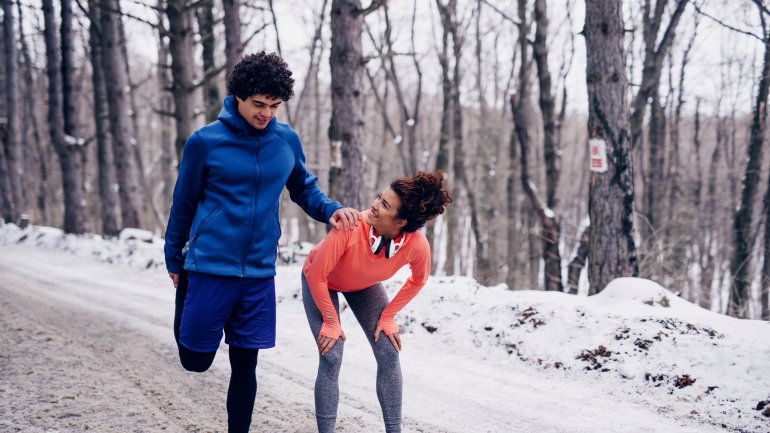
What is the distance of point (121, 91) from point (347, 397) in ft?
35.5

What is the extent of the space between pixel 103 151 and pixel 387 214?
13297mm

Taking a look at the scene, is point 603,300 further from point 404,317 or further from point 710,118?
point 710,118

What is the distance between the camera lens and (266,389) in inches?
156

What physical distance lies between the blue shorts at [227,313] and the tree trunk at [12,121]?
56.6 ft

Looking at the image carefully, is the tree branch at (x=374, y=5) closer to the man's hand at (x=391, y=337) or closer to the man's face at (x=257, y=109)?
the man's face at (x=257, y=109)

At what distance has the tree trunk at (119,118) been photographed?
463 inches

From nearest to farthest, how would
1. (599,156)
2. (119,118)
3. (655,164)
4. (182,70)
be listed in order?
(599,156) → (182,70) → (119,118) → (655,164)

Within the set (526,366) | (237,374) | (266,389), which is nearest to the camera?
(237,374)

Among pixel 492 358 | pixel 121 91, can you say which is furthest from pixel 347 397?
pixel 121 91

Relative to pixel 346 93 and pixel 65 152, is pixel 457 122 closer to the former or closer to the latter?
pixel 346 93

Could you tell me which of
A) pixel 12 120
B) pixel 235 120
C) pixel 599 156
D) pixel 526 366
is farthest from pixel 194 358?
pixel 12 120

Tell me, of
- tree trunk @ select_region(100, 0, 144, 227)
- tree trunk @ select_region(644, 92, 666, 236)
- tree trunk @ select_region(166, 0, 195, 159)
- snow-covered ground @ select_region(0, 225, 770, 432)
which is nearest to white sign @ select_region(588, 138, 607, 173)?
snow-covered ground @ select_region(0, 225, 770, 432)

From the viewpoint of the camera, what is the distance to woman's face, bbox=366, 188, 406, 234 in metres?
2.62

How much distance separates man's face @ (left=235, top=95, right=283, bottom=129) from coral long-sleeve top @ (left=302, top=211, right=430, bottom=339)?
0.65m
